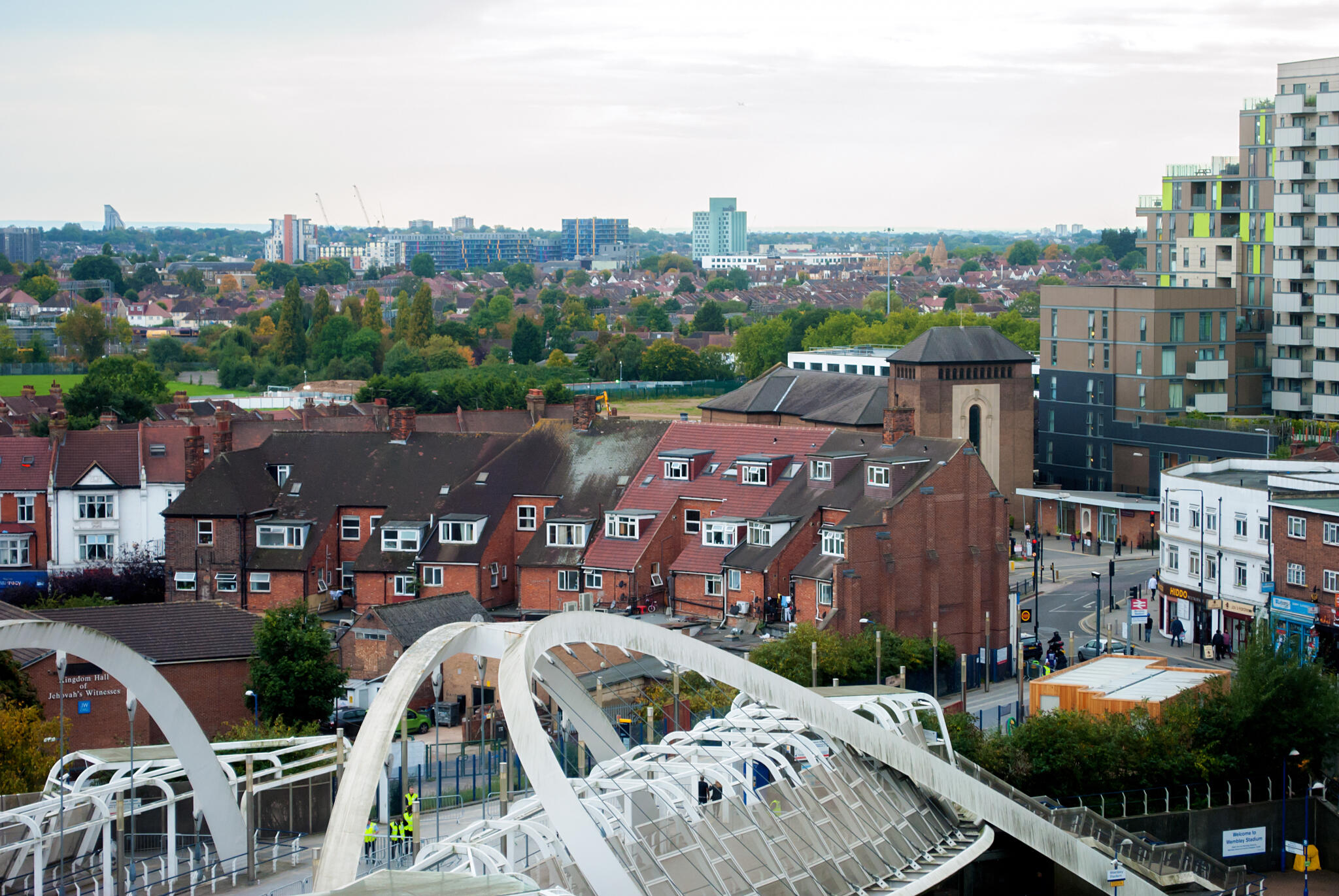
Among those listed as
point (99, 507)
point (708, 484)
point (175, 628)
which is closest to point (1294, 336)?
point (708, 484)

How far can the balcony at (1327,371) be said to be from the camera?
298 ft

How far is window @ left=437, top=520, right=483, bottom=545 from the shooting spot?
65.6 metres

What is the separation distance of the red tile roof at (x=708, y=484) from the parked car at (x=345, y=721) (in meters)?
12.4

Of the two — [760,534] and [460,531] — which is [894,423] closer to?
[760,534]

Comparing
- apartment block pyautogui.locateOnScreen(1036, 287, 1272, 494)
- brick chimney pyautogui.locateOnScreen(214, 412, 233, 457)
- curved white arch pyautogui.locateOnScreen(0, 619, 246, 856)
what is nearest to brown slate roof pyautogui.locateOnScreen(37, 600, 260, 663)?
curved white arch pyautogui.locateOnScreen(0, 619, 246, 856)

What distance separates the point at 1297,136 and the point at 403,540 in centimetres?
5358

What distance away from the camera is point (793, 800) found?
3256cm

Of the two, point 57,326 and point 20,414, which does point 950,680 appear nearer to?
point 20,414

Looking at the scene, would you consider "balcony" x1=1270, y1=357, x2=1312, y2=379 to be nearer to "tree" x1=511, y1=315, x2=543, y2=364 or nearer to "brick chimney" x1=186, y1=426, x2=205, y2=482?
"brick chimney" x1=186, y1=426, x2=205, y2=482

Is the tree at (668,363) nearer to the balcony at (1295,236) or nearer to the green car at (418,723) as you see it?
the balcony at (1295,236)

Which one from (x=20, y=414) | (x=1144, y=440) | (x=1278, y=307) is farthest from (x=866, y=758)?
(x=20, y=414)

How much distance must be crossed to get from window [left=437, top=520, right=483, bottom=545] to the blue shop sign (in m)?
28.0

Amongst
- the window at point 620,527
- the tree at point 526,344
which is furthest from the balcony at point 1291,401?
the tree at point 526,344

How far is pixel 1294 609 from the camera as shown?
5625 cm
